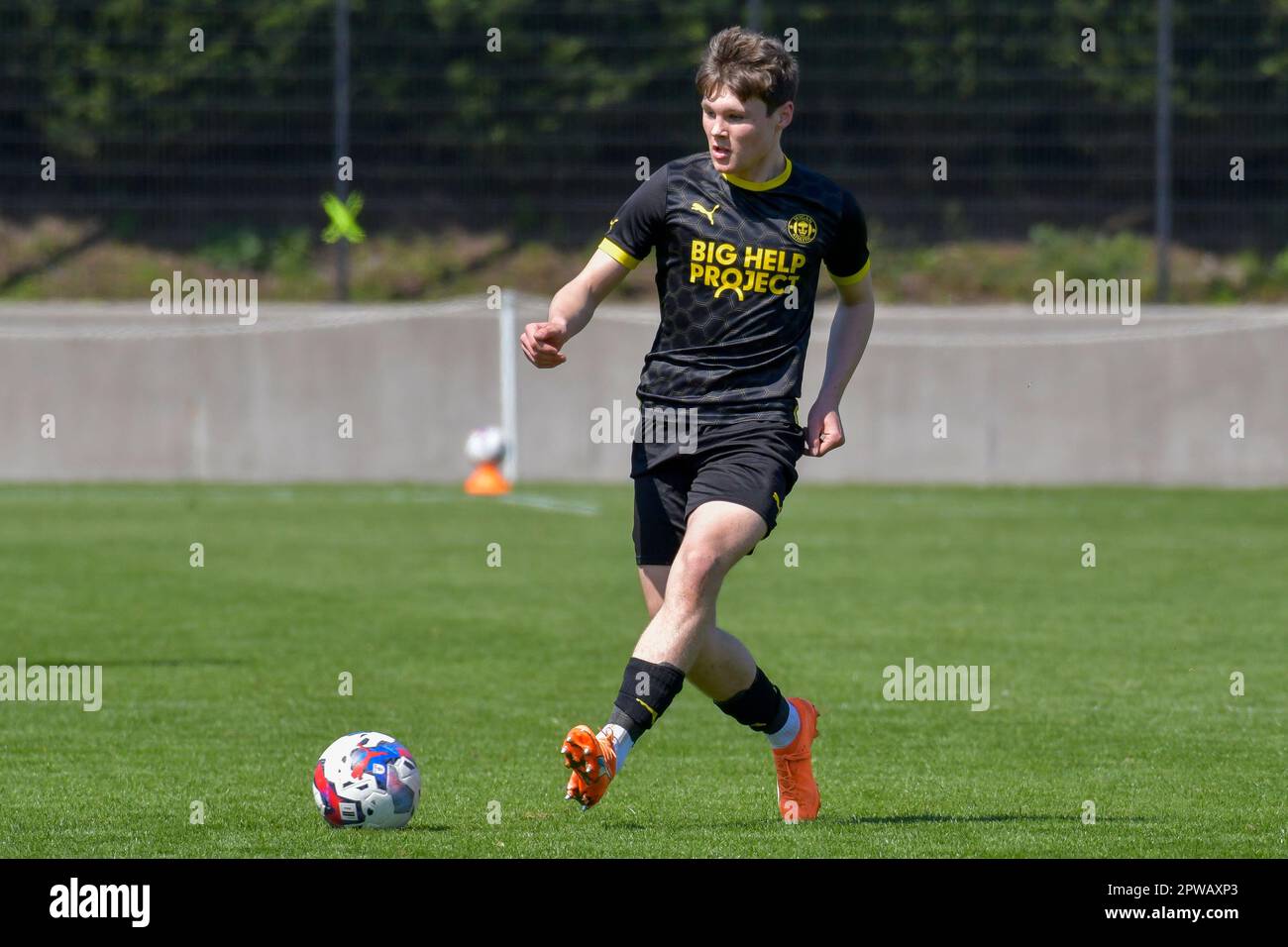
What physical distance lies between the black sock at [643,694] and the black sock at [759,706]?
47 centimetres

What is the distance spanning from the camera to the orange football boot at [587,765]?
530cm

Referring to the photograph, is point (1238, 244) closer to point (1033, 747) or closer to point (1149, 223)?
point (1149, 223)

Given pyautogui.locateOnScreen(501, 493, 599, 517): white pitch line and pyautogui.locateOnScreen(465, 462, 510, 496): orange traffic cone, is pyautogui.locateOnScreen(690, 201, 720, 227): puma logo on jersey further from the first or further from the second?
pyautogui.locateOnScreen(465, 462, 510, 496): orange traffic cone

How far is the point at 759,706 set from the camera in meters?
6.17

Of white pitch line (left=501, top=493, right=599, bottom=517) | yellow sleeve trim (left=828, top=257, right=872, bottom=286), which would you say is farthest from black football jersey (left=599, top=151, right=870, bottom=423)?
white pitch line (left=501, top=493, right=599, bottom=517)

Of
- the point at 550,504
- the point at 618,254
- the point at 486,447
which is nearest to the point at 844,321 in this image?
the point at 618,254

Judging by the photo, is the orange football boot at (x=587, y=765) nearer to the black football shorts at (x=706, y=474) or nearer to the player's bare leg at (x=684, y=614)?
the player's bare leg at (x=684, y=614)

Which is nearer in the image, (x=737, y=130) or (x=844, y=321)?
(x=737, y=130)

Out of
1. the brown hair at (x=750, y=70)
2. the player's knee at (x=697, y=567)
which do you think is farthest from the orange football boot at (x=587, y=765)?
the brown hair at (x=750, y=70)

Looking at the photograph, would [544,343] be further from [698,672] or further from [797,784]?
[797,784]

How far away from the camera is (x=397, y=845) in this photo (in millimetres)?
5719

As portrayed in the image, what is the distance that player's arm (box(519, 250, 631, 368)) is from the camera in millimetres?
5660

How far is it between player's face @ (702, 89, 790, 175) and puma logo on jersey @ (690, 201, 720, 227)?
0.12 m

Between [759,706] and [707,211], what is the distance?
1.43m
